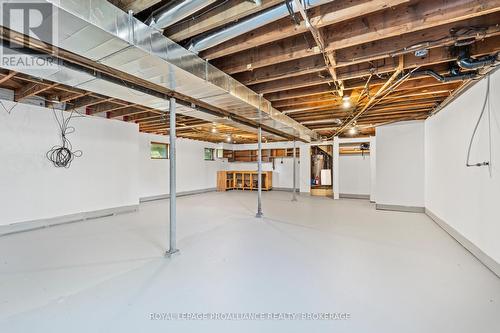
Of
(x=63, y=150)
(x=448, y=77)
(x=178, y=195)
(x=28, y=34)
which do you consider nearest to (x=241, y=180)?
(x=178, y=195)

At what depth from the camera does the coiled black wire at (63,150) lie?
4.40 metres

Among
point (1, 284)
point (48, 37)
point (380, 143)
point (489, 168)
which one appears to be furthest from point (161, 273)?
point (380, 143)

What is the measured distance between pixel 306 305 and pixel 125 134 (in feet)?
18.1

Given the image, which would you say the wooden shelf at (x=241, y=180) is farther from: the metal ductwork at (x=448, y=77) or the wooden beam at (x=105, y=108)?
the metal ductwork at (x=448, y=77)

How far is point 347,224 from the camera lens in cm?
445

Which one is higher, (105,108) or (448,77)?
(105,108)

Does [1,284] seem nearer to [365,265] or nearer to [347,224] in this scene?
[365,265]

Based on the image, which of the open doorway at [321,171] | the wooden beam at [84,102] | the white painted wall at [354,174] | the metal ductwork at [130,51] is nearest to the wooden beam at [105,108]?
the wooden beam at [84,102]

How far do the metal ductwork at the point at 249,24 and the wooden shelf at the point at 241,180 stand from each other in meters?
7.88

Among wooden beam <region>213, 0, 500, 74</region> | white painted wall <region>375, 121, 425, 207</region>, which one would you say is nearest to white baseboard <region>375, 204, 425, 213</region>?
white painted wall <region>375, 121, 425, 207</region>

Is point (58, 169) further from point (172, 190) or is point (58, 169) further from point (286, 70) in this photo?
point (286, 70)

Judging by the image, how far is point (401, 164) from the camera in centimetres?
575

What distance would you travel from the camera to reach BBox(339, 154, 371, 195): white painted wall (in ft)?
26.1

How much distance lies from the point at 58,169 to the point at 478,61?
650 centimetres
